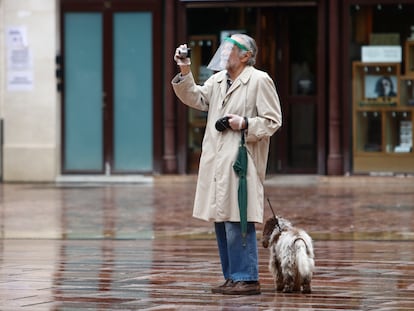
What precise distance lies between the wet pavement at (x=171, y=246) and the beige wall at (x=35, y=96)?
2.17 feet

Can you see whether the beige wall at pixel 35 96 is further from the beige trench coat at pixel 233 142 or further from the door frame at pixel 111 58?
the beige trench coat at pixel 233 142

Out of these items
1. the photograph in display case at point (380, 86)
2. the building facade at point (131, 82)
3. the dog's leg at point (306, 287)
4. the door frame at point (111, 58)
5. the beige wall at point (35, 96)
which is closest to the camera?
the dog's leg at point (306, 287)

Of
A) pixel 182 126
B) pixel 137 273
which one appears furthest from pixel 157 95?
pixel 137 273

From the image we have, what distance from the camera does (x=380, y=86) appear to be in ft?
68.9

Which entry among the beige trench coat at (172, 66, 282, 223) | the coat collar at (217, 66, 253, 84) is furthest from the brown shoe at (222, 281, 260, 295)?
the coat collar at (217, 66, 253, 84)

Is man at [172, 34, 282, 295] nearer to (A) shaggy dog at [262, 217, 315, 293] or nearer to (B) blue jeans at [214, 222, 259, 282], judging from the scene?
(B) blue jeans at [214, 222, 259, 282]

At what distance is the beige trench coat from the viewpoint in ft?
27.1

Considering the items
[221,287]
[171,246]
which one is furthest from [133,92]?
[221,287]

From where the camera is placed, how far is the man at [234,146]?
8273mm

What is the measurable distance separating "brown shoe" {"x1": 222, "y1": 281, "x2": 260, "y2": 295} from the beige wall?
13.7 meters

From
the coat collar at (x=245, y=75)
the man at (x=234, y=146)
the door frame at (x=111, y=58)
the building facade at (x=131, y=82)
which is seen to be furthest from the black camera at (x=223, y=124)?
the door frame at (x=111, y=58)

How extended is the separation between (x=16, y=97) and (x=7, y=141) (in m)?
0.81

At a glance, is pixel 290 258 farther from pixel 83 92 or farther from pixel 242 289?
pixel 83 92

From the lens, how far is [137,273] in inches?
389
